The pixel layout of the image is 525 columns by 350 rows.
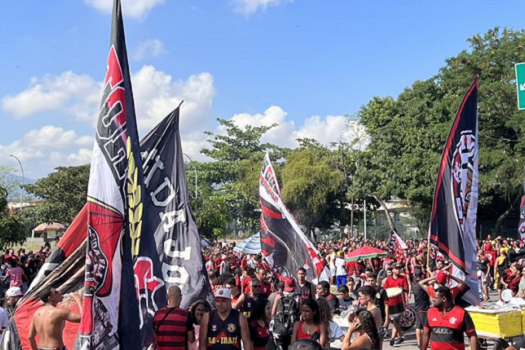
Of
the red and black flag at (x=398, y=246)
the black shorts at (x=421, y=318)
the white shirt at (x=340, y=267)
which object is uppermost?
the red and black flag at (x=398, y=246)

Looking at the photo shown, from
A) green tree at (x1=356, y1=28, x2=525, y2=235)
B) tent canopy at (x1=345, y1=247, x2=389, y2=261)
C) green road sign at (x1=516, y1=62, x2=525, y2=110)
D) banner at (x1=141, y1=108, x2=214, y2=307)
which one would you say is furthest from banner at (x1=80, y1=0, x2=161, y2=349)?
green tree at (x1=356, y1=28, x2=525, y2=235)

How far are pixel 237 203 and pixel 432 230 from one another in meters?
59.3

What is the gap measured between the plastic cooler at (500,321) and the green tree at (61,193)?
132ft

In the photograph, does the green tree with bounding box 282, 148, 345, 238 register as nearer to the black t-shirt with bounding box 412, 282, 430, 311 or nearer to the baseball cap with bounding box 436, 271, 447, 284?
the black t-shirt with bounding box 412, 282, 430, 311

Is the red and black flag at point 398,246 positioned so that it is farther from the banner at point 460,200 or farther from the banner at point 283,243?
the banner at point 460,200

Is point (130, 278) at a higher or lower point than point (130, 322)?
higher

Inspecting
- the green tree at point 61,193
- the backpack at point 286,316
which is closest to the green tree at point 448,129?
the green tree at point 61,193

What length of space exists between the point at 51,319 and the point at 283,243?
650 cm

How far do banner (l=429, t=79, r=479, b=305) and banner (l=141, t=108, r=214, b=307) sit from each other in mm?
3060

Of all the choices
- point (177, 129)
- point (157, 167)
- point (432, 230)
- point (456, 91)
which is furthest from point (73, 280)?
point (456, 91)

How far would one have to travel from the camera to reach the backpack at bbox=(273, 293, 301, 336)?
9102 millimetres

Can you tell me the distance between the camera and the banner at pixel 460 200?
8.59 m

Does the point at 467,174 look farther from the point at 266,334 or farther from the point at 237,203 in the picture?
the point at 237,203

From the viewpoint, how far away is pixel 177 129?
870cm
